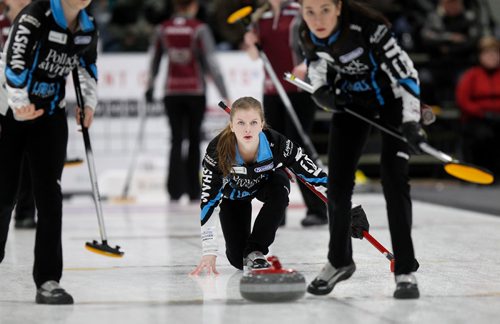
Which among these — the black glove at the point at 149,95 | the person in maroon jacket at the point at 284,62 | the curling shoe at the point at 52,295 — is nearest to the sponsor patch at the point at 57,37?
the curling shoe at the point at 52,295

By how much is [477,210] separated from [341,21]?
15.2ft

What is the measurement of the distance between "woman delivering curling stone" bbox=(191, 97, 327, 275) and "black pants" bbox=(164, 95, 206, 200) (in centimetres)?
429

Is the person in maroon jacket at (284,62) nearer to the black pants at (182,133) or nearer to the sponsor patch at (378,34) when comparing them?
the black pants at (182,133)

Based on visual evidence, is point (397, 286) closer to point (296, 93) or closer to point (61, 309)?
point (61, 309)

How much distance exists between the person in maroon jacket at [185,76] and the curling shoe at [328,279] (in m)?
5.34

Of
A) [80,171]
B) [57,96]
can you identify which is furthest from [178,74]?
[57,96]

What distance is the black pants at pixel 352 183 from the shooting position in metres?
4.04

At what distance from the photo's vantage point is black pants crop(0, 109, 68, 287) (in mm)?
4055

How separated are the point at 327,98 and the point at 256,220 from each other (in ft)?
3.41

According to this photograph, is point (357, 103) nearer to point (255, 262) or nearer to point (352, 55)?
point (352, 55)

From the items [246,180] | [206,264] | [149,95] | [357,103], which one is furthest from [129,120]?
[357,103]

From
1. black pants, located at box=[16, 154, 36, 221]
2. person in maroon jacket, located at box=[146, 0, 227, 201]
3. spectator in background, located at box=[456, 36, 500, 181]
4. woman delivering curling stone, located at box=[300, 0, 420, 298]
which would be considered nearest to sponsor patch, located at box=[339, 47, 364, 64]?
woman delivering curling stone, located at box=[300, 0, 420, 298]

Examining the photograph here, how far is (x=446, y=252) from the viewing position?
5.64 metres

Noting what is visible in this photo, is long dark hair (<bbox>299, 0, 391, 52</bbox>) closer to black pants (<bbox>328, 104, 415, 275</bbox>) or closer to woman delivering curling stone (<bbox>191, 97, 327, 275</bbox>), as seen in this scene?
black pants (<bbox>328, 104, 415, 275</bbox>)
